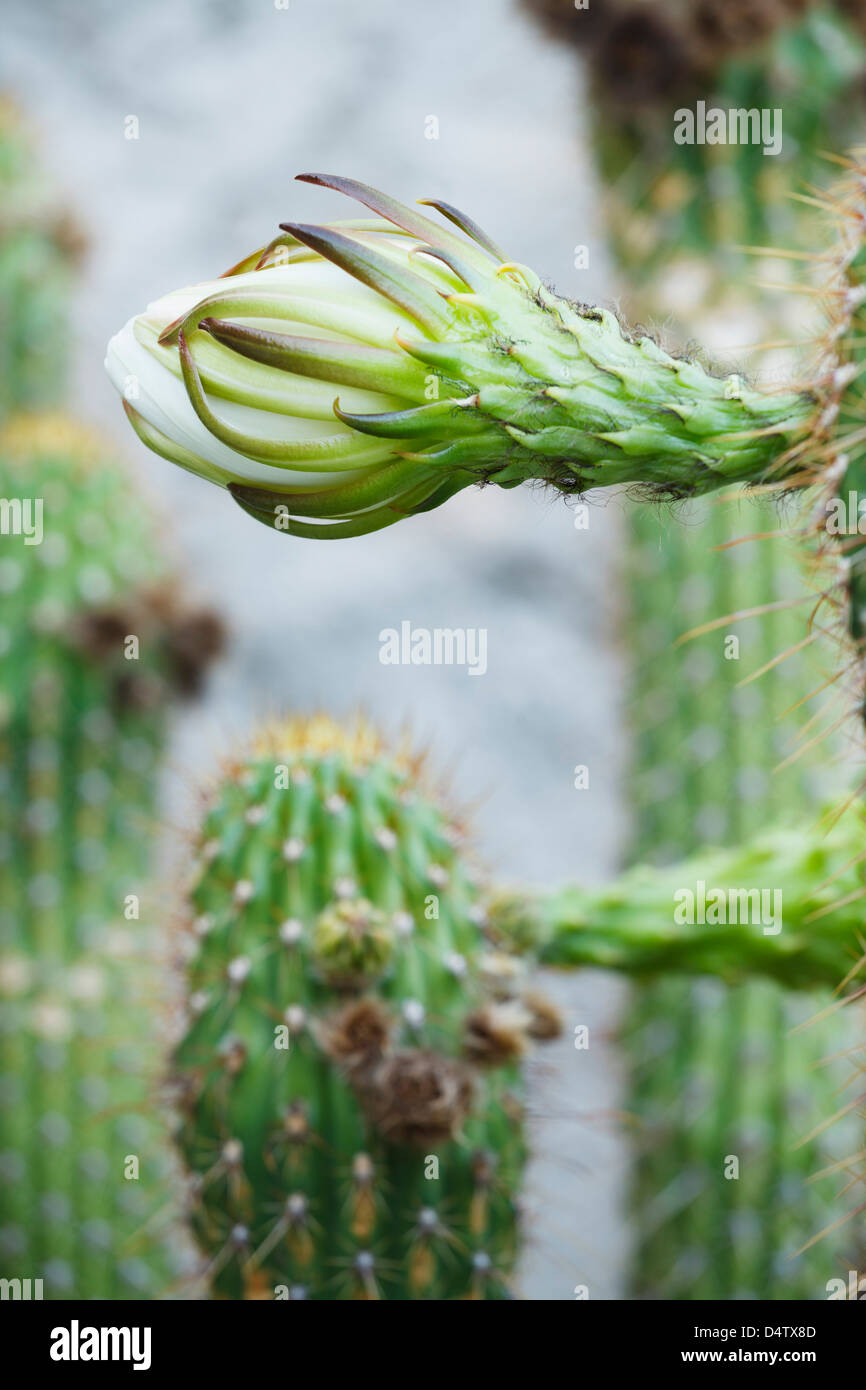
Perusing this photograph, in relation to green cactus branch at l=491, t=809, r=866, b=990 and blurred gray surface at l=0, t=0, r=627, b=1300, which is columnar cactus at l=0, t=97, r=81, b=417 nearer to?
blurred gray surface at l=0, t=0, r=627, b=1300

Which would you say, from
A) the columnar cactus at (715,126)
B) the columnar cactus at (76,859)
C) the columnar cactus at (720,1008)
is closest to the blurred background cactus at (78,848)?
the columnar cactus at (76,859)

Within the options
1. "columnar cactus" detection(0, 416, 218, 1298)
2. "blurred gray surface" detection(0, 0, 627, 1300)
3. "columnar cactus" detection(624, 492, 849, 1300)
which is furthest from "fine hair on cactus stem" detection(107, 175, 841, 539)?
"blurred gray surface" detection(0, 0, 627, 1300)

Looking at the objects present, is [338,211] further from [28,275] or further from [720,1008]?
[720,1008]

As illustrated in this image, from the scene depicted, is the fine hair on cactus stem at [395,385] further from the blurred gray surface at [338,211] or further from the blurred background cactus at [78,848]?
the blurred gray surface at [338,211]

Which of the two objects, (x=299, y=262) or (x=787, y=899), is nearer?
(x=299, y=262)

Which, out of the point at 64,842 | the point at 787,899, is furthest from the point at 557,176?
the point at 787,899
